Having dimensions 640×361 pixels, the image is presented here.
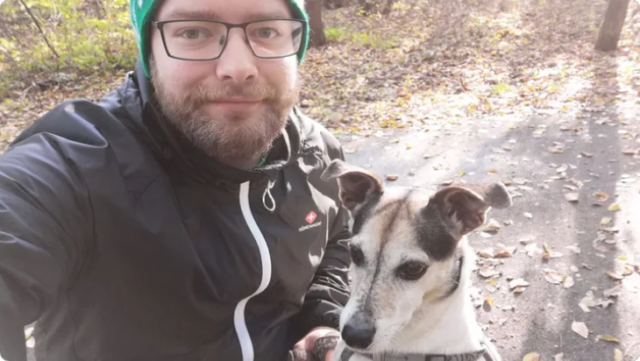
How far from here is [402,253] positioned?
2684 mm

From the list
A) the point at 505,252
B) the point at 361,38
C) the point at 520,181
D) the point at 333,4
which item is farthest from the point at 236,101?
the point at 333,4

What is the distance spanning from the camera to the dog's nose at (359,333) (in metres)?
2.47

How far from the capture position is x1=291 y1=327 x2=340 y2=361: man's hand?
2809mm

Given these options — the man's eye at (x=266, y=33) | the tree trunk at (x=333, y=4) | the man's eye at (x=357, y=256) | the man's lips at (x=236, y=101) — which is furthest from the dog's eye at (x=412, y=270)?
the tree trunk at (x=333, y=4)

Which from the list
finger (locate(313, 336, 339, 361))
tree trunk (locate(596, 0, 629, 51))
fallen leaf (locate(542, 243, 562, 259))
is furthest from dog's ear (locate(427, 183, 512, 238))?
tree trunk (locate(596, 0, 629, 51))

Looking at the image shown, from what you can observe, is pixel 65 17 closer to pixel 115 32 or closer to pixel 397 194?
pixel 115 32

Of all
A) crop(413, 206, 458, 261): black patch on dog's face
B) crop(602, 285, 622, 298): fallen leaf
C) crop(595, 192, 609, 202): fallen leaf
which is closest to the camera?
crop(413, 206, 458, 261): black patch on dog's face

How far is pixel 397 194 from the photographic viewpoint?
10.2ft

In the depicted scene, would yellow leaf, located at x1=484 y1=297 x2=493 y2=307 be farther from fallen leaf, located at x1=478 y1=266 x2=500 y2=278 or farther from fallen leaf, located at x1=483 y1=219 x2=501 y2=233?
fallen leaf, located at x1=483 y1=219 x2=501 y2=233

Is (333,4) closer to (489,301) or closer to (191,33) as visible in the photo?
(489,301)

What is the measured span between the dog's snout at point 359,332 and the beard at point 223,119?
1.10 meters

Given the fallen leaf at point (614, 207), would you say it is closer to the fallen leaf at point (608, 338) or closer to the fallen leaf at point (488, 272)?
the fallen leaf at point (488, 272)

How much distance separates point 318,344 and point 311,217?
0.85 meters

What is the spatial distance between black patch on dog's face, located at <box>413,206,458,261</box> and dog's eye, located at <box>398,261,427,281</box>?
0.32 ft
